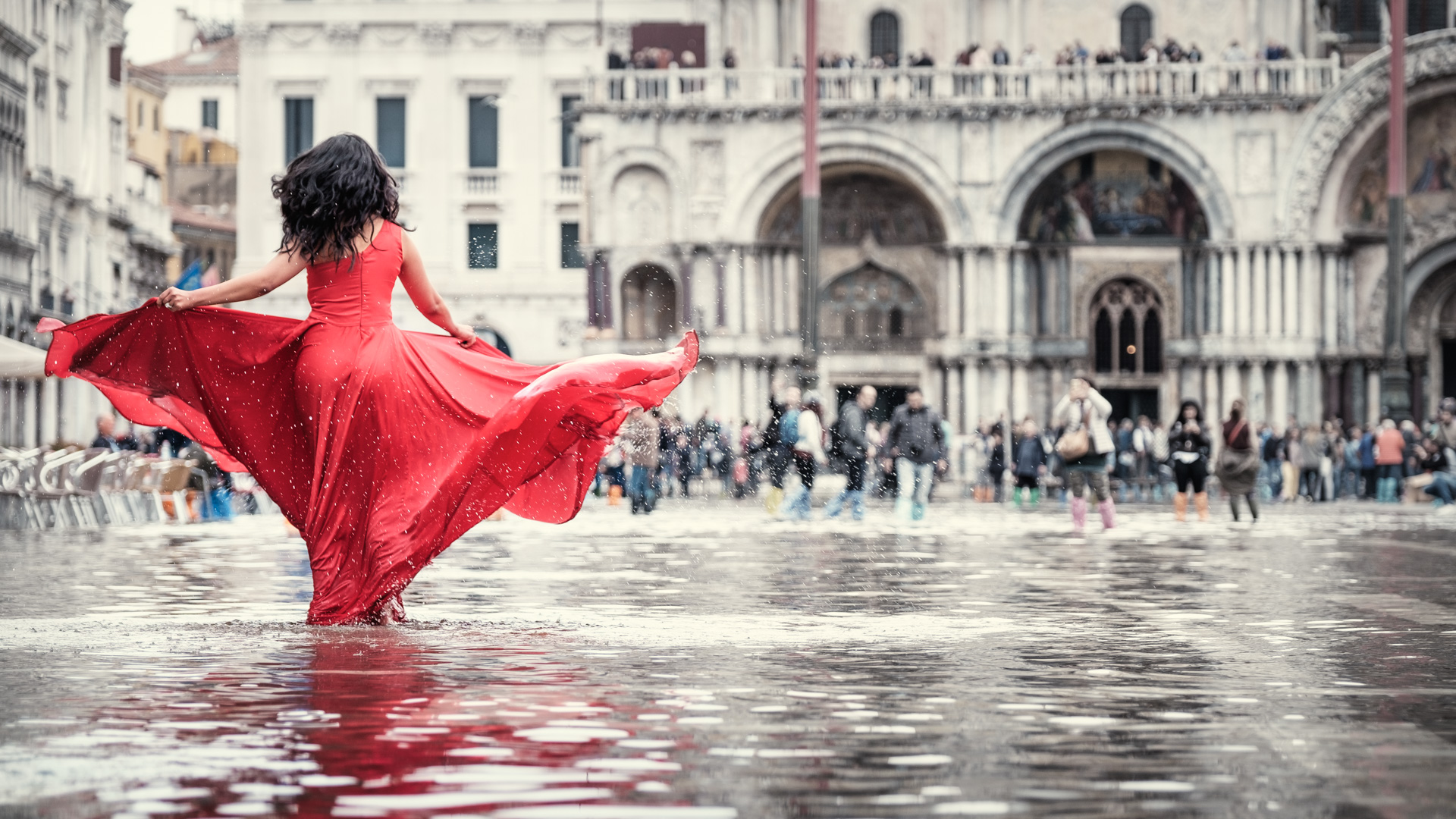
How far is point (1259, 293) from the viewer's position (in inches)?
1751

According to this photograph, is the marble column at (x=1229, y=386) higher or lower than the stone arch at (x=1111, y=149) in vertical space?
lower

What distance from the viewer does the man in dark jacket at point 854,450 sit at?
2509 centimetres

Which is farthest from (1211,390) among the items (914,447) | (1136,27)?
(914,447)

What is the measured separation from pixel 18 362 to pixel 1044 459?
15.9 metres

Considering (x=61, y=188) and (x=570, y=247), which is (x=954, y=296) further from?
(x=61, y=188)

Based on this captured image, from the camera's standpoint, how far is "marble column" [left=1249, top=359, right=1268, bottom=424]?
44.1 meters

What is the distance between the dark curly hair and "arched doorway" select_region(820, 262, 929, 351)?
3801 cm

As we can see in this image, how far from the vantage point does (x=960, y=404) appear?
45531mm

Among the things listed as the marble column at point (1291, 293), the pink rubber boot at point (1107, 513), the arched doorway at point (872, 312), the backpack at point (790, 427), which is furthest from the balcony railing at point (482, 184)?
the pink rubber boot at point (1107, 513)

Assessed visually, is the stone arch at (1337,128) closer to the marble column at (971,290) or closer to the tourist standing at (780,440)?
the marble column at (971,290)

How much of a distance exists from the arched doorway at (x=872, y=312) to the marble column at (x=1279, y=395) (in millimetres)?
7186

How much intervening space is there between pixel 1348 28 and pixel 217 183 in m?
44.3

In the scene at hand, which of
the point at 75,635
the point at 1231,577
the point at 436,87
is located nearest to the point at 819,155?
the point at 436,87

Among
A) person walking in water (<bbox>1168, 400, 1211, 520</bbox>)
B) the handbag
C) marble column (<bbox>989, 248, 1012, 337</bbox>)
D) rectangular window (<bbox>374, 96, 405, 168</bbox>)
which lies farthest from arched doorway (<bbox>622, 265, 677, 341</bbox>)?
the handbag
